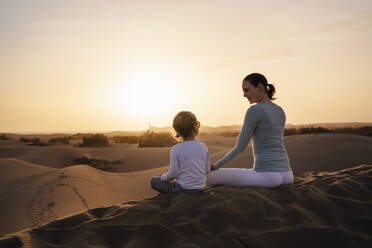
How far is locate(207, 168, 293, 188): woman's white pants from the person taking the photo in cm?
368

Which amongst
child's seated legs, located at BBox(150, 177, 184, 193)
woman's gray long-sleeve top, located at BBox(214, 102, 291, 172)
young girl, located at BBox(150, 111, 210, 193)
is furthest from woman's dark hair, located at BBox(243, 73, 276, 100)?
child's seated legs, located at BBox(150, 177, 184, 193)

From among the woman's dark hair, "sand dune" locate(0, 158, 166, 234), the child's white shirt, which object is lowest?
"sand dune" locate(0, 158, 166, 234)

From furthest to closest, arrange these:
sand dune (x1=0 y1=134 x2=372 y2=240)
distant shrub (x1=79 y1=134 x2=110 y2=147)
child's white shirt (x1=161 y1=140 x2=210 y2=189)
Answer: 1. distant shrub (x1=79 y1=134 x2=110 y2=147)
2. sand dune (x1=0 y1=134 x2=372 y2=240)
3. child's white shirt (x1=161 y1=140 x2=210 y2=189)

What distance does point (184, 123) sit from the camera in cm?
343

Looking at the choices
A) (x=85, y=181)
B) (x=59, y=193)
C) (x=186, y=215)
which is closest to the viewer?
(x=186, y=215)

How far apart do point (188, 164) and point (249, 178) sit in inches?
35.4

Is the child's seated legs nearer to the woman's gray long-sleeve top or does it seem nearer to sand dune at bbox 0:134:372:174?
the woman's gray long-sleeve top

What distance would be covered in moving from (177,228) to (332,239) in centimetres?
126

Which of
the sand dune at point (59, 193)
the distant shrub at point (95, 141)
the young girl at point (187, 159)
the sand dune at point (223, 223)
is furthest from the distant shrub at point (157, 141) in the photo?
Answer: the sand dune at point (223, 223)

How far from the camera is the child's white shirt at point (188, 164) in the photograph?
339 centimetres

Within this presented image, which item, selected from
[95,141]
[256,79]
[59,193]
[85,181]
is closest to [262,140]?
[256,79]

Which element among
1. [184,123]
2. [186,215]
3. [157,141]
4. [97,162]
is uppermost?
[184,123]

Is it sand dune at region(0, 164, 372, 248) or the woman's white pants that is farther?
the woman's white pants

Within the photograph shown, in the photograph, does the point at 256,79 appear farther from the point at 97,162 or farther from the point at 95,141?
the point at 95,141
